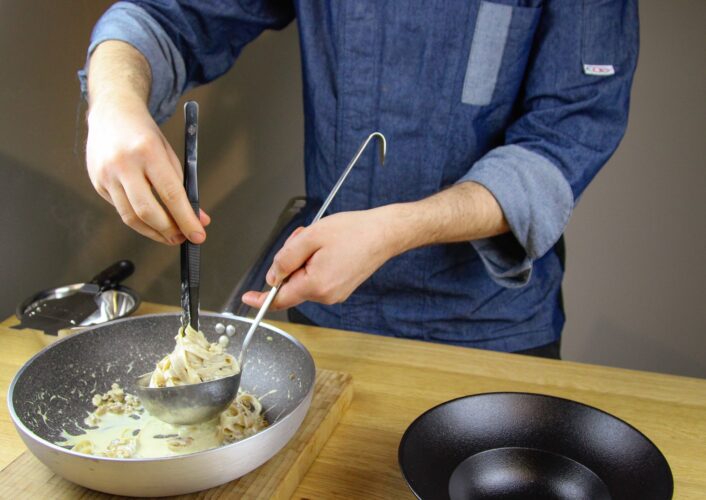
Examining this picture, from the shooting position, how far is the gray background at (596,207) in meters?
2.10

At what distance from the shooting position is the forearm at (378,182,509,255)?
3.94ft

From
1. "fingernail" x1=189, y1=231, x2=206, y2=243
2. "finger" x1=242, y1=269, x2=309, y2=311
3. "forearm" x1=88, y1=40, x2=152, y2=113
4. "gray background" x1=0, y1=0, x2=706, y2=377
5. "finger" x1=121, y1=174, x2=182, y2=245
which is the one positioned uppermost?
"forearm" x1=88, y1=40, x2=152, y2=113

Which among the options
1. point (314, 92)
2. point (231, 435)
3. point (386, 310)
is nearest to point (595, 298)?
point (386, 310)

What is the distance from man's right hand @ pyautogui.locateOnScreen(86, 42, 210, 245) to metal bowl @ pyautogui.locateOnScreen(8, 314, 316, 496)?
19cm

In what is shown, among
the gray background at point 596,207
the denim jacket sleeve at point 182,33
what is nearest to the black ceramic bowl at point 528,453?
the denim jacket sleeve at point 182,33

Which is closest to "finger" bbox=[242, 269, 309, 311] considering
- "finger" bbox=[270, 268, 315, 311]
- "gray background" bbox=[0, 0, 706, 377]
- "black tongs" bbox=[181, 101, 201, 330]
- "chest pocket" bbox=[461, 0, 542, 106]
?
"finger" bbox=[270, 268, 315, 311]

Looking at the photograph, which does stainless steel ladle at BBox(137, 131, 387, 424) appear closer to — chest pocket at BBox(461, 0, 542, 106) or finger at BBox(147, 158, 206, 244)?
finger at BBox(147, 158, 206, 244)

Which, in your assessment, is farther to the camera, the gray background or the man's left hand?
the gray background

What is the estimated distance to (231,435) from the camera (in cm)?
101

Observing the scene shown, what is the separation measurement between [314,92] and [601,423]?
38.8 inches

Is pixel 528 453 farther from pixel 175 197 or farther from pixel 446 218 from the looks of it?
pixel 175 197

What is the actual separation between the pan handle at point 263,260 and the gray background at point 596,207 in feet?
1.83

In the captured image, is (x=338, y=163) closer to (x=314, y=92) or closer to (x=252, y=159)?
(x=314, y=92)

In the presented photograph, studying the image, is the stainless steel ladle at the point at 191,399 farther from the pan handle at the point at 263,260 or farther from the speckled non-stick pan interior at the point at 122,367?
the pan handle at the point at 263,260
